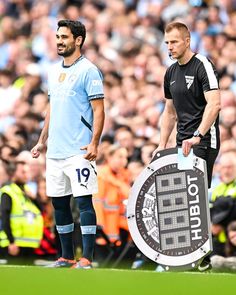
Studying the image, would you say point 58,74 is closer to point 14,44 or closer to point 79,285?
point 79,285

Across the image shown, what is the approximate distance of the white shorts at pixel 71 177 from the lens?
8250 millimetres

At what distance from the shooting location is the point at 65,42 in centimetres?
822

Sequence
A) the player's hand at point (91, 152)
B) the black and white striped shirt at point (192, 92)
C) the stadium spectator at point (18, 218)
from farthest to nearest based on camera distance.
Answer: the stadium spectator at point (18, 218) < the player's hand at point (91, 152) < the black and white striped shirt at point (192, 92)

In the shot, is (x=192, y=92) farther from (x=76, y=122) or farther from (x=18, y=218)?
(x=18, y=218)

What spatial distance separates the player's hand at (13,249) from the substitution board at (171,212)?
13.8 feet

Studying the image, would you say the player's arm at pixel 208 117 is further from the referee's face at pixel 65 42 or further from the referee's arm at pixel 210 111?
the referee's face at pixel 65 42

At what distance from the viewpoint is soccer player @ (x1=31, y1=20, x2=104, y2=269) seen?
8.18 meters

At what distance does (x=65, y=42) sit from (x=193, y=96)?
0.93 meters

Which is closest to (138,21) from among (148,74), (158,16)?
(158,16)

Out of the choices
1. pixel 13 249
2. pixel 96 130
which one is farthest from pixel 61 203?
pixel 13 249

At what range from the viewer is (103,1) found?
58.3 feet

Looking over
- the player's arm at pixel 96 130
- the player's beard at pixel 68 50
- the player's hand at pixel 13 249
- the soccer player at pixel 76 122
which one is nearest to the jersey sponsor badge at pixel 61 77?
the soccer player at pixel 76 122

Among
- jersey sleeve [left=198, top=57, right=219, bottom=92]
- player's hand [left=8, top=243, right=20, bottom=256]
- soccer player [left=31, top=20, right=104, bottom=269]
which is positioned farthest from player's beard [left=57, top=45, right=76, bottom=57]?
player's hand [left=8, top=243, right=20, bottom=256]

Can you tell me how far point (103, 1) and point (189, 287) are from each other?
11.3 m
